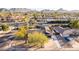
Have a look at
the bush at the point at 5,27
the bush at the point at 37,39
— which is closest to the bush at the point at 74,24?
the bush at the point at 37,39

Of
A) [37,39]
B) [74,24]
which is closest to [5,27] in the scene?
[37,39]

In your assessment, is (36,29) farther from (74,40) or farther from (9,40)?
(74,40)

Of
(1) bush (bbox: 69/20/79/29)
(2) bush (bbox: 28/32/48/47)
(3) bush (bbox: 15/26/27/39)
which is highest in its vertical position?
(1) bush (bbox: 69/20/79/29)

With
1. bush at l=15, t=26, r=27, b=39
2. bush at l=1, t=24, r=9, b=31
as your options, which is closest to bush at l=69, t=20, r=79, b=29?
bush at l=15, t=26, r=27, b=39

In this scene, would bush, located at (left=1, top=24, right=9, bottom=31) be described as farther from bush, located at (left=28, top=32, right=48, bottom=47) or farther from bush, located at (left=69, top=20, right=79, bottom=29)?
bush, located at (left=69, top=20, right=79, bottom=29)

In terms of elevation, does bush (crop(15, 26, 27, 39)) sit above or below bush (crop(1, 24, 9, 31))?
below

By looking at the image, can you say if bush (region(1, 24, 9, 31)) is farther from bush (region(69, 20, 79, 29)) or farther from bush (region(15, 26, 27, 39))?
bush (region(69, 20, 79, 29))

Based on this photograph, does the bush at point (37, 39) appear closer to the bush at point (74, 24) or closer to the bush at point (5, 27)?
the bush at point (5, 27)
